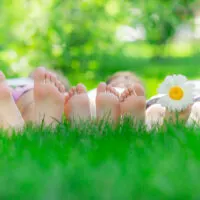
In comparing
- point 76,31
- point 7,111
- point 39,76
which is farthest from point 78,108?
point 76,31

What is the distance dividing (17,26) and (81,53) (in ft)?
3.69

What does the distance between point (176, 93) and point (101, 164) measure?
3.50 ft

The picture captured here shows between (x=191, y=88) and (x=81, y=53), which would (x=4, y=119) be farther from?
(x=81, y=53)

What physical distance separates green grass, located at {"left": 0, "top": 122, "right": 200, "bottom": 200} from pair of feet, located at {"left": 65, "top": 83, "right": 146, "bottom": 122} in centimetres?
31

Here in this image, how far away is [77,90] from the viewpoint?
10.8ft

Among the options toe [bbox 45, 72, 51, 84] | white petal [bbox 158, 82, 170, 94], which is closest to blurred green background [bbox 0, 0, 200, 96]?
toe [bbox 45, 72, 51, 84]

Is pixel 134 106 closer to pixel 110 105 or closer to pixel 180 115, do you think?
pixel 110 105

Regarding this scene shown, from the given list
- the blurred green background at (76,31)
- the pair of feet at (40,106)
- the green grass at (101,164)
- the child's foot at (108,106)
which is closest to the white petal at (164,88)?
the child's foot at (108,106)

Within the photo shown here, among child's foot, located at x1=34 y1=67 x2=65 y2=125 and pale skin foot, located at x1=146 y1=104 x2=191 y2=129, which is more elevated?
child's foot, located at x1=34 y1=67 x2=65 y2=125

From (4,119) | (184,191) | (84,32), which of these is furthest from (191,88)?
(84,32)

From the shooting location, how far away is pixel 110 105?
3125mm

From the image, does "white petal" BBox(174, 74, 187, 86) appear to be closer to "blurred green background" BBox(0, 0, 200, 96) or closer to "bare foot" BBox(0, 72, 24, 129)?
"bare foot" BBox(0, 72, 24, 129)

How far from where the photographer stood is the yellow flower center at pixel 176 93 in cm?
304

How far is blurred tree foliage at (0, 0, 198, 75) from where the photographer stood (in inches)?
239
